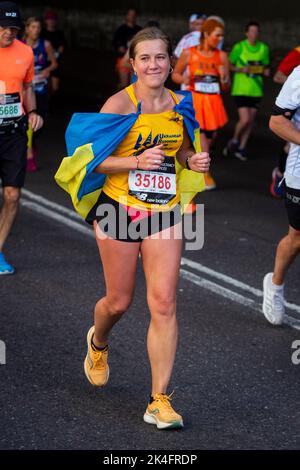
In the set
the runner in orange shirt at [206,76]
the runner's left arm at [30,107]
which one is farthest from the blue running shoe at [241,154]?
the runner's left arm at [30,107]

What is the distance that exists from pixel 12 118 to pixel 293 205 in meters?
2.65

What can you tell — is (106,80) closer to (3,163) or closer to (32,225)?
(32,225)

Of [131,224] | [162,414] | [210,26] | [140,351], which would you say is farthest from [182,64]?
[162,414]

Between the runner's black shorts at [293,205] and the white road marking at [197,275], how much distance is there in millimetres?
711

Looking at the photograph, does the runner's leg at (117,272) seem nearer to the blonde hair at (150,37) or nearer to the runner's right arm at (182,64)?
the blonde hair at (150,37)

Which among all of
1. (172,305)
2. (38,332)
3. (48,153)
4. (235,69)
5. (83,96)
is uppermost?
(172,305)

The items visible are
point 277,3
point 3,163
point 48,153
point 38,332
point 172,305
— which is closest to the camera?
point 172,305

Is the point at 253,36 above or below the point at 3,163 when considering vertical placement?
below

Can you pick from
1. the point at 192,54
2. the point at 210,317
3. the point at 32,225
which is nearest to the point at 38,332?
the point at 210,317

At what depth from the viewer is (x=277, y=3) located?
2031cm

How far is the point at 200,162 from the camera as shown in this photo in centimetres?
591

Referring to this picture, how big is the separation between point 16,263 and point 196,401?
348 cm

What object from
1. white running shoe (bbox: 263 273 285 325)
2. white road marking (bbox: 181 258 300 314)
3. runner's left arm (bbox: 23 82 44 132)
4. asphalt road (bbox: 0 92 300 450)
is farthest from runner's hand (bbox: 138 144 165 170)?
runner's left arm (bbox: 23 82 44 132)

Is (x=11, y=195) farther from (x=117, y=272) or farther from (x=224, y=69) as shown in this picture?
(x=224, y=69)
